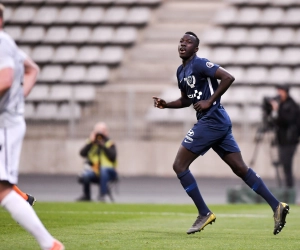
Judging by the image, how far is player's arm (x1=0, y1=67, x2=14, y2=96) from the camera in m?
6.49

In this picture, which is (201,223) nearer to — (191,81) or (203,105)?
(203,105)

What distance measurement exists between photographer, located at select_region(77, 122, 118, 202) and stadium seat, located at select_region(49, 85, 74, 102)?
19.1 feet

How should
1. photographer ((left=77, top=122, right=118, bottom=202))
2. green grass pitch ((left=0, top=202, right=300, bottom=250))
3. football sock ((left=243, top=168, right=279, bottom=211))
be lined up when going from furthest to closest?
photographer ((left=77, top=122, right=118, bottom=202))
football sock ((left=243, top=168, right=279, bottom=211))
green grass pitch ((left=0, top=202, right=300, bottom=250))

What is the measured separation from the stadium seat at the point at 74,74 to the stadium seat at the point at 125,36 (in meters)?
1.62

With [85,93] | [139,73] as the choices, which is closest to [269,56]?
[139,73]

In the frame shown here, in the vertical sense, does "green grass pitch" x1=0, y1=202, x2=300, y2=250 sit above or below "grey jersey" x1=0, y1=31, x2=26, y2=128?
below

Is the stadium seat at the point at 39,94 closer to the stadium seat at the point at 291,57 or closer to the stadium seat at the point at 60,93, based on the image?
the stadium seat at the point at 60,93

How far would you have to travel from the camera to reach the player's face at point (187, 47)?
30.9 feet

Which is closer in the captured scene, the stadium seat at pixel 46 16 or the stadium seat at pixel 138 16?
the stadium seat at pixel 138 16

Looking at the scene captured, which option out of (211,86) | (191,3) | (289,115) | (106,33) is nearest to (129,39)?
(106,33)

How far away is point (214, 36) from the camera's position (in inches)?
1071

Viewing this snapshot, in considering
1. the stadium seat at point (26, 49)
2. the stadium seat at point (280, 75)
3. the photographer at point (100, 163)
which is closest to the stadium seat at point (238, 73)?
the stadium seat at point (280, 75)

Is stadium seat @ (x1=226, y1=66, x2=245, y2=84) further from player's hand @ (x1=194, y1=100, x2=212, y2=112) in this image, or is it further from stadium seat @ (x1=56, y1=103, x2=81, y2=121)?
player's hand @ (x1=194, y1=100, x2=212, y2=112)

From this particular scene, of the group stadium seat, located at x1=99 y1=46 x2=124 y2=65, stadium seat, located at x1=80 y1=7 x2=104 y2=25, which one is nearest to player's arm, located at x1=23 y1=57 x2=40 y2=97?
stadium seat, located at x1=99 y1=46 x2=124 y2=65
